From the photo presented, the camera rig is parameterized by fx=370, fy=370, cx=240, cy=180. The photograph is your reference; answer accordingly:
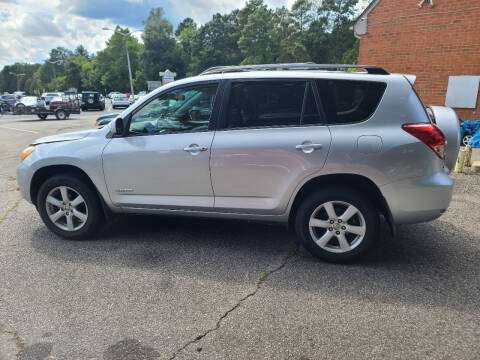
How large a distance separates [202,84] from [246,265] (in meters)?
1.89

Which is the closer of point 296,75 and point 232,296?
point 232,296

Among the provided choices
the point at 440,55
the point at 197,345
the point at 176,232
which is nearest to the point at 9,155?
the point at 176,232

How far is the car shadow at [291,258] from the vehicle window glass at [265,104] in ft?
4.48

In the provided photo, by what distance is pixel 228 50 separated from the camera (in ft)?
257

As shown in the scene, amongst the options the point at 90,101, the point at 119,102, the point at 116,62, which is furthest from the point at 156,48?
the point at 90,101

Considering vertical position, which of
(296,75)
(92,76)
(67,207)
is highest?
(92,76)

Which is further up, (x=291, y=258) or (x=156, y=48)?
(x=156, y=48)

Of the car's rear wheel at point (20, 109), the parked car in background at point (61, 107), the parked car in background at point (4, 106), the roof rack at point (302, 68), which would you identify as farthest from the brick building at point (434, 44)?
the parked car in background at point (4, 106)

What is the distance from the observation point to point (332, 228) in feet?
11.4

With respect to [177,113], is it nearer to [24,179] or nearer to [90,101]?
[24,179]

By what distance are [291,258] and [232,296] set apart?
0.89m

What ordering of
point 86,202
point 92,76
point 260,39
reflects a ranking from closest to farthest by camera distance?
point 86,202 < point 260,39 < point 92,76

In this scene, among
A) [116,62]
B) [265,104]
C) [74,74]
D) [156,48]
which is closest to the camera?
[265,104]

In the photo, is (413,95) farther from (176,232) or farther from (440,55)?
(440,55)
